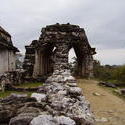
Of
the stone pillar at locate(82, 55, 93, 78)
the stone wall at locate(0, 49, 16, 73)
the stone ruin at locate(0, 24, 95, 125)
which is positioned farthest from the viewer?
the stone pillar at locate(82, 55, 93, 78)

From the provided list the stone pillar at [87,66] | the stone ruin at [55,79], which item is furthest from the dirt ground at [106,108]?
the stone pillar at [87,66]

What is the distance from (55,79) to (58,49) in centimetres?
1208

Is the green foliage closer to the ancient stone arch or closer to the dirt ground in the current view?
the ancient stone arch

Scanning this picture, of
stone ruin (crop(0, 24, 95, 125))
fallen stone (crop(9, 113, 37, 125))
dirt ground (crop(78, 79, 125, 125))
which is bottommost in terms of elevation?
dirt ground (crop(78, 79, 125, 125))

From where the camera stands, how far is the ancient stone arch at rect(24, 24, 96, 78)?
2581cm

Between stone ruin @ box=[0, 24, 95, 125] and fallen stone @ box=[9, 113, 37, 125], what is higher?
stone ruin @ box=[0, 24, 95, 125]

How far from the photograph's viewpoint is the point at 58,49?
25.9 meters

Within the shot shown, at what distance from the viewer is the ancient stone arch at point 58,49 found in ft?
84.7

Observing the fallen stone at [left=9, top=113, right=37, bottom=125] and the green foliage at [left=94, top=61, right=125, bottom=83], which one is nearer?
the fallen stone at [left=9, top=113, right=37, bottom=125]

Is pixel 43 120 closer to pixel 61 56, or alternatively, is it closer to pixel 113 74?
pixel 61 56

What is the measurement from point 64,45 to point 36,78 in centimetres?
317

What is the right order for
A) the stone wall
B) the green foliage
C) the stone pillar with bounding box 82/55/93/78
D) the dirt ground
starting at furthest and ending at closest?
1. the green foliage
2. the stone pillar with bounding box 82/55/93/78
3. the stone wall
4. the dirt ground

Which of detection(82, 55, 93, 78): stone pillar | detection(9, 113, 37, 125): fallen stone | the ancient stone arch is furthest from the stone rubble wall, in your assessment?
detection(9, 113, 37, 125): fallen stone

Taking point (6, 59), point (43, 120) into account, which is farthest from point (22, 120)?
point (6, 59)
